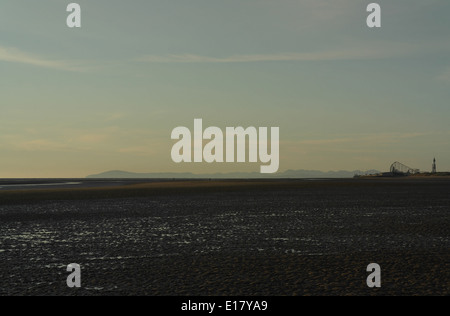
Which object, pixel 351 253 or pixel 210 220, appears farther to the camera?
pixel 210 220

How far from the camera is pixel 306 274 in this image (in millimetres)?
10000

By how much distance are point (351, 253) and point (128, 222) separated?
1097 centimetres

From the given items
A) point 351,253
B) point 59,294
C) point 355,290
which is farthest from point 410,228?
point 59,294

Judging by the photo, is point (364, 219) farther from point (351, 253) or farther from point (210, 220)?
point (351, 253)
